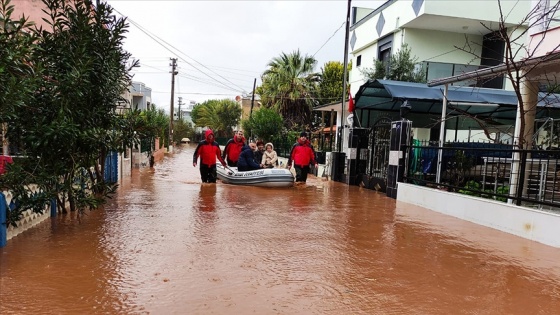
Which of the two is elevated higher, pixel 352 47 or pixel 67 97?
pixel 352 47

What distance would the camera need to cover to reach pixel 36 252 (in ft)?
15.0

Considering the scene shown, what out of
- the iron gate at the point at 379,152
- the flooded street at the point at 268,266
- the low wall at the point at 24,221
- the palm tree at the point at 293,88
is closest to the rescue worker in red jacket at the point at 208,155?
the flooded street at the point at 268,266

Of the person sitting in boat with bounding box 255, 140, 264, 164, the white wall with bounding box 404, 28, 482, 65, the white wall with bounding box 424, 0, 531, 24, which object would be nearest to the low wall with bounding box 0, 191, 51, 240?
the person sitting in boat with bounding box 255, 140, 264, 164

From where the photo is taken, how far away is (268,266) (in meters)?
4.36

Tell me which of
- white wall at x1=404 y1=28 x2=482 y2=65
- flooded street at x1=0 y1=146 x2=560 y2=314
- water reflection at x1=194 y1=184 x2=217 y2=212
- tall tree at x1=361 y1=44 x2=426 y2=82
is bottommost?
water reflection at x1=194 y1=184 x2=217 y2=212

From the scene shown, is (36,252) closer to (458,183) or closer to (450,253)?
(450,253)

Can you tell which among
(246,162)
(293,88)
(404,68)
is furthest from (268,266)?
(293,88)

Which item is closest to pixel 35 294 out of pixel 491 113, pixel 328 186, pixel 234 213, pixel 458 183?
pixel 234 213

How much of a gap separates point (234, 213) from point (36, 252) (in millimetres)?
3425

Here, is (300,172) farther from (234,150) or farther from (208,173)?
(208,173)

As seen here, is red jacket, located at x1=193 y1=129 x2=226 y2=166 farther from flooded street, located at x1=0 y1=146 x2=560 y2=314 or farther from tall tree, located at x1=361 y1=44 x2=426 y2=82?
tall tree, located at x1=361 y1=44 x2=426 y2=82

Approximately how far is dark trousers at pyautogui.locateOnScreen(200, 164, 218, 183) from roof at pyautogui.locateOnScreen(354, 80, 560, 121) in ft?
17.6

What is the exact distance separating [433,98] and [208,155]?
730cm

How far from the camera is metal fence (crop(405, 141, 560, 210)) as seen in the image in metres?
6.74
